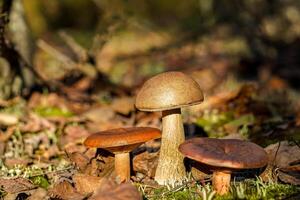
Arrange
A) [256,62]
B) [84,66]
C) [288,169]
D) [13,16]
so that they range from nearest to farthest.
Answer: [288,169], [13,16], [84,66], [256,62]

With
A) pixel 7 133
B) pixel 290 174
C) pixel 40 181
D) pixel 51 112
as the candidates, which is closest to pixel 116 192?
pixel 40 181

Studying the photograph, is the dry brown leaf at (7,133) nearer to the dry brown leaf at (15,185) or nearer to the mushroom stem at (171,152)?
the dry brown leaf at (15,185)

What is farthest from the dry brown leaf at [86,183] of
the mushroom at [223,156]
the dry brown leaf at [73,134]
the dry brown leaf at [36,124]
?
the dry brown leaf at [36,124]

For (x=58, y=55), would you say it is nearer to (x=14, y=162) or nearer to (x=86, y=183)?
(x=14, y=162)

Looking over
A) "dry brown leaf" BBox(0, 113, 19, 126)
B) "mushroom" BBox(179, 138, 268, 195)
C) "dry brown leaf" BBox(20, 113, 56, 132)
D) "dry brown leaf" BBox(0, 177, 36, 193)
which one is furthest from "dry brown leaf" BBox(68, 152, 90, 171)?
"dry brown leaf" BBox(0, 113, 19, 126)

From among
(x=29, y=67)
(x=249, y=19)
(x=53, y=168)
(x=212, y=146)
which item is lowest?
(x=53, y=168)

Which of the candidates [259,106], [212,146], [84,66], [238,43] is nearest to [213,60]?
[238,43]

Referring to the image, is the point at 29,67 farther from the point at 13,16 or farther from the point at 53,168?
the point at 53,168

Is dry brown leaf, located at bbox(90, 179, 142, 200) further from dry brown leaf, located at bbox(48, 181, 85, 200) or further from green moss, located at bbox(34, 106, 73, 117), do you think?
green moss, located at bbox(34, 106, 73, 117)
